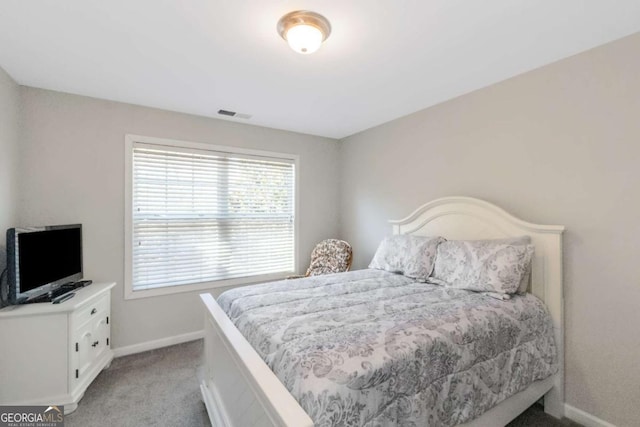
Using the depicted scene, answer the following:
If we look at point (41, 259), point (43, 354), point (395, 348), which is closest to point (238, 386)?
point (395, 348)

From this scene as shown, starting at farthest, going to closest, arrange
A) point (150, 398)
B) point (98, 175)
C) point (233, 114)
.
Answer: point (233, 114)
point (98, 175)
point (150, 398)

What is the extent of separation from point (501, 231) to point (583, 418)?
4.29 feet

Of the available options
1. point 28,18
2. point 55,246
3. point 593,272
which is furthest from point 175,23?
point 593,272

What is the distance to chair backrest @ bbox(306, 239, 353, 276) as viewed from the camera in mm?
3486

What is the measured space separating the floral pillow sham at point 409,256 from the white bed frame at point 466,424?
280 millimetres

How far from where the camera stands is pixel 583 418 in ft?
6.18

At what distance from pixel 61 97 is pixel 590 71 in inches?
165

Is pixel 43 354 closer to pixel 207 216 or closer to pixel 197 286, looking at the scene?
pixel 197 286

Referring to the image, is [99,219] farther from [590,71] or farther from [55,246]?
[590,71]

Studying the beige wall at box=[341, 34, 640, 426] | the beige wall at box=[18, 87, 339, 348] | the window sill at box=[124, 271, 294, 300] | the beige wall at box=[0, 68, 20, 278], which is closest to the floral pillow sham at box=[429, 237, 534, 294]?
the beige wall at box=[341, 34, 640, 426]

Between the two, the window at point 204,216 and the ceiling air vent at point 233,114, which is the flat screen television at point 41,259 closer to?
the window at point 204,216

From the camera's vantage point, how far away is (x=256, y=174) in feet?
11.7

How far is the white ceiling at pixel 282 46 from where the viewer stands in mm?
1543

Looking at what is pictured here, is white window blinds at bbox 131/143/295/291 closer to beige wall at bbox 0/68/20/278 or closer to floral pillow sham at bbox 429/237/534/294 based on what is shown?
beige wall at bbox 0/68/20/278
